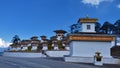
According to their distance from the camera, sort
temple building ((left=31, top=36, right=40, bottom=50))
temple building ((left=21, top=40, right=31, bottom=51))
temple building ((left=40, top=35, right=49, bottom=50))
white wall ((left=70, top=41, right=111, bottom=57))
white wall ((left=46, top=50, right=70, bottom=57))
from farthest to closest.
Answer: temple building ((left=21, top=40, right=31, bottom=51)), temple building ((left=31, top=36, right=40, bottom=50)), temple building ((left=40, top=35, right=49, bottom=50)), white wall ((left=46, top=50, right=70, bottom=57)), white wall ((left=70, top=41, right=111, bottom=57))

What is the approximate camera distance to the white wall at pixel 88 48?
37031mm

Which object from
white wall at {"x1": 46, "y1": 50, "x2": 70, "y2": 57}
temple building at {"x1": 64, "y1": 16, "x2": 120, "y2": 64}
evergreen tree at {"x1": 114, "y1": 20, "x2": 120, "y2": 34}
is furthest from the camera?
evergreen tree at {"x1": 114, "y1": 20, "x2": 120, "y2": 34}

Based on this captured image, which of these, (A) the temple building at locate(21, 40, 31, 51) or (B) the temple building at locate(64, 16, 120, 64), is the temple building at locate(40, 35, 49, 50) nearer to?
(A) the temple building at locate(21, 40, 31, 51)

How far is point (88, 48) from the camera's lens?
3716cm

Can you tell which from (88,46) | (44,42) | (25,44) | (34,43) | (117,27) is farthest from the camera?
(117,27)

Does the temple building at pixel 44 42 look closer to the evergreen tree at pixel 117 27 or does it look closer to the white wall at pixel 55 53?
the white wall at pixel 55 53

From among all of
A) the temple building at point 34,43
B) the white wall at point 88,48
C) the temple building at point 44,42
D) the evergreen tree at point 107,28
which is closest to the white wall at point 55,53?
the temple building at point 44,42

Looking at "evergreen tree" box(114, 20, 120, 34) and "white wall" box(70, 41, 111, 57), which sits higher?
"evergreen tree" box(114, 20, 120, 34)

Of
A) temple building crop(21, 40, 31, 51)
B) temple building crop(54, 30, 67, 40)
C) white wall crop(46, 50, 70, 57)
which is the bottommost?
white wall crop(46, 50, 70, 57)

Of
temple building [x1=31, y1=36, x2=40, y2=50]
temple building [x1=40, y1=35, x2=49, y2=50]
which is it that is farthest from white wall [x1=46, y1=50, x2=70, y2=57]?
temple building [x1=31, y1=36, x2=40, y2=50]

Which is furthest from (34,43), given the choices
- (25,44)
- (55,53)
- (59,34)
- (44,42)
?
(55,53)

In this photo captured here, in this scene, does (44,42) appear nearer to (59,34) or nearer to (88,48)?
(59,34)

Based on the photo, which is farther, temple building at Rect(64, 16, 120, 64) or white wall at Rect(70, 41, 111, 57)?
white wall at Rect(70, 41, 111, 57)

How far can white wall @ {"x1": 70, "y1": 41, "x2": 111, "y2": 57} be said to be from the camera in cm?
3703
